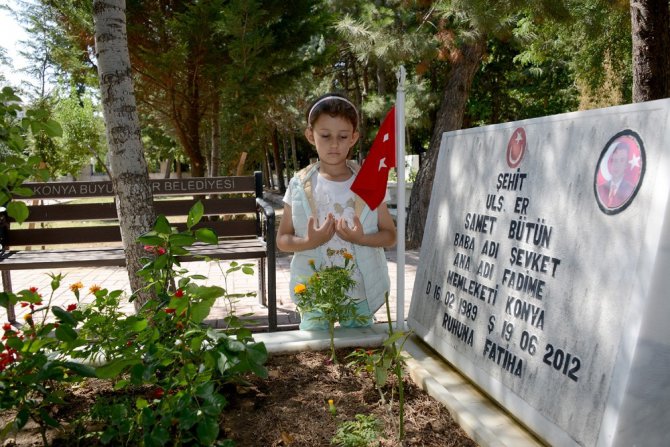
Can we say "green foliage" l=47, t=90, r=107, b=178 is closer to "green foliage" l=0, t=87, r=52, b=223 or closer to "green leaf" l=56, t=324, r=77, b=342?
"green foliage" l=0, t=87, r=52, b=223

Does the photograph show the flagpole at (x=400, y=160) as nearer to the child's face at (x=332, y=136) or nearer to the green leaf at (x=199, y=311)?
the child's face at (x=332, y=136)

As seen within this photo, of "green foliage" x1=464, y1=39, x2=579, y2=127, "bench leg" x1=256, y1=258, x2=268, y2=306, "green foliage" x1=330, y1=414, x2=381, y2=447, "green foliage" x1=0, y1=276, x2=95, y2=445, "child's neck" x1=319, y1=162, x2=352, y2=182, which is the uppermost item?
"green foliage" x1=464, y1=39, x2=579, y2=127

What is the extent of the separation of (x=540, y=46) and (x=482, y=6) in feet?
36.8

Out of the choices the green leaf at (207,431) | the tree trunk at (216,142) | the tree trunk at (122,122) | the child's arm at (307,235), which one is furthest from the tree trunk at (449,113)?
the green leaf at (207,431)

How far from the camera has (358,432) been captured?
5.32 ft

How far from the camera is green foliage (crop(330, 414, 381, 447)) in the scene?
158 centimetres

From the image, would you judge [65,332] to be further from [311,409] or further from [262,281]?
[262,281]

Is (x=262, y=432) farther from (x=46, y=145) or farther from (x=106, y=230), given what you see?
(x=46, y=145)

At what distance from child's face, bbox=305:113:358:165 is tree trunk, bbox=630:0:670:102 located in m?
4.26

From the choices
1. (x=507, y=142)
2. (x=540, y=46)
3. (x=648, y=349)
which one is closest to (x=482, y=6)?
(x=507, y=142)

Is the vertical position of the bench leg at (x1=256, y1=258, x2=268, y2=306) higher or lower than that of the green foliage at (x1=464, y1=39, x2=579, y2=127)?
lower

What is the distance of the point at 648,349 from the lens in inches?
51.5

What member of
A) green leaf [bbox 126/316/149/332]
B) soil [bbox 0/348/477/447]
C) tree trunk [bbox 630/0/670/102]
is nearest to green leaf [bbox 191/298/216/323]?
green leaf [bbox 126/316/149/332]

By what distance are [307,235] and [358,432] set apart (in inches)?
43.2
